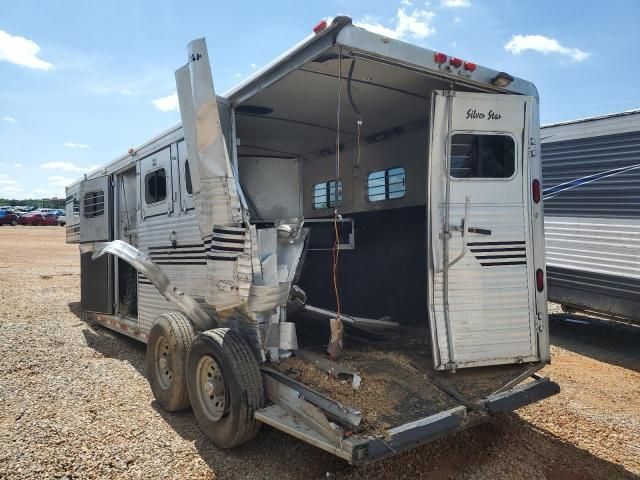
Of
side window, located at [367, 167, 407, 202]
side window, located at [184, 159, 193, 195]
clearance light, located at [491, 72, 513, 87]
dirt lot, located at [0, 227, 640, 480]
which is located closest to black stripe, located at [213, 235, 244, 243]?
side window, located at [184, 159, 193, 195]

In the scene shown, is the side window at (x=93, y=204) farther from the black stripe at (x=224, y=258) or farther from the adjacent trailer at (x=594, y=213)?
the adjacent trailer at (x=594, y=213)

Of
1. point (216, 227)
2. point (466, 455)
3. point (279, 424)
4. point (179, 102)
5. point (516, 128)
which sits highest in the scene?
point (179, 102)

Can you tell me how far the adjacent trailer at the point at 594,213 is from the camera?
20.7 ft

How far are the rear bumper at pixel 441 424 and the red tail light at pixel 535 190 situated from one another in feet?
4.70

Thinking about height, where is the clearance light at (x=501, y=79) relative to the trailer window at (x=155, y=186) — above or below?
above

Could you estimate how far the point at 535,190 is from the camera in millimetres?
4082

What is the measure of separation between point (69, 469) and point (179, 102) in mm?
2841

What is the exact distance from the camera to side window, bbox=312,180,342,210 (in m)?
6.98

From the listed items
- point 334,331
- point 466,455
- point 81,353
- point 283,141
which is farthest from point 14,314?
point 466,455

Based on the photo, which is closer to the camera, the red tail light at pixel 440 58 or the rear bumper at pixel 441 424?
the rear bumper at pixel 441 424

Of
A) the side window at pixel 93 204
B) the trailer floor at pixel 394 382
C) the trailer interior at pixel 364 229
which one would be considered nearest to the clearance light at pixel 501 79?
the trailer interior at pixel 364 229

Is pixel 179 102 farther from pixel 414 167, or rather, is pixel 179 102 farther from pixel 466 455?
pixel 466 455

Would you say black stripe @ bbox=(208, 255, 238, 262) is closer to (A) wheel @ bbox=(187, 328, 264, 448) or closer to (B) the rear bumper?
(A) wheel @ bbox=(187, 328, 264, 448)

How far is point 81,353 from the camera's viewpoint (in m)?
6.17
